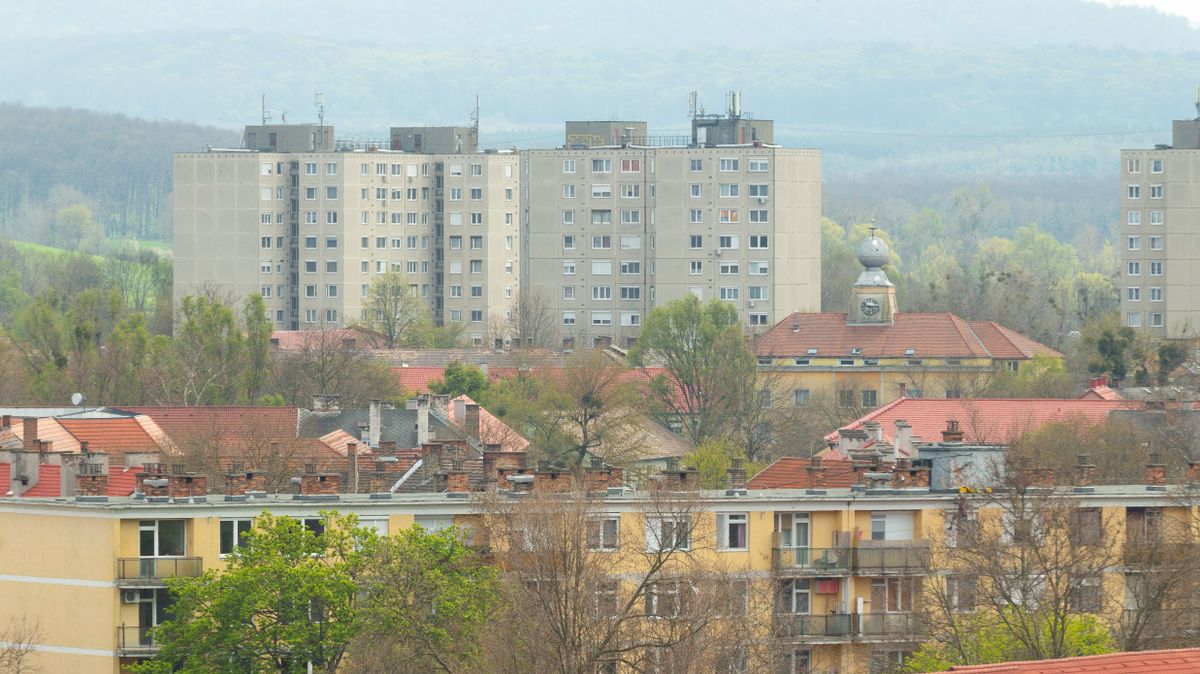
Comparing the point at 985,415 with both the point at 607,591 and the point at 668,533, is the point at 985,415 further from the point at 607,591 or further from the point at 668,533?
the point at 607,591

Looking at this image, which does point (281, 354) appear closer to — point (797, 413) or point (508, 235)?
point (797, 413)

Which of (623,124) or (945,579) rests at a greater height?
(623,124)

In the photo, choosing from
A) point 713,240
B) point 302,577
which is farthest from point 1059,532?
point 713,240

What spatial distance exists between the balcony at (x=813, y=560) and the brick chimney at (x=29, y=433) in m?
15.2

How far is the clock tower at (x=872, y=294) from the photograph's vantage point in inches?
4373

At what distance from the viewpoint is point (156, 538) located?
1817 inches

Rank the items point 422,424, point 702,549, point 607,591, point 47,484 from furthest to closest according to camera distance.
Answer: point 422,424, point 47,484, point 702,549, point 607,591

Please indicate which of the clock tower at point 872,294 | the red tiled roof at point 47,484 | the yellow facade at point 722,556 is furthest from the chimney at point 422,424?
the clock tower at point 872,294

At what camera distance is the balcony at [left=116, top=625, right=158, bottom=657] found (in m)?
45.5

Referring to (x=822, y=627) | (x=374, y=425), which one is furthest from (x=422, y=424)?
(x=822, y=627)

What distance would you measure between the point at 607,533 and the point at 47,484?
1054cm

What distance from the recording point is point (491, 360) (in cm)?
11575

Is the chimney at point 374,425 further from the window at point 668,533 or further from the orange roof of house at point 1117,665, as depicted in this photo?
the orange roof of house at point 1117,665

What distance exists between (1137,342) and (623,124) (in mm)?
52134
